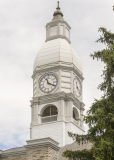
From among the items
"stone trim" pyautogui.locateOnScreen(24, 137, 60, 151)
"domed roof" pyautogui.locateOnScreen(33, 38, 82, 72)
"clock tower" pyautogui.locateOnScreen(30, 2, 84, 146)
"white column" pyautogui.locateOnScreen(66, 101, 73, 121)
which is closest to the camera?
"stone trim" pyautogui.locateOnScreen(24, 137, 60, 151)

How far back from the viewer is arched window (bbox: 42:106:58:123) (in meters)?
37.8

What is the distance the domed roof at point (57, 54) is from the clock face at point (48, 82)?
5.42ft

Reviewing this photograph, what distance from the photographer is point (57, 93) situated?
3797cm

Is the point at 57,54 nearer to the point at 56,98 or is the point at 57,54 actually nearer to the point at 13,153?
the point at 56,98

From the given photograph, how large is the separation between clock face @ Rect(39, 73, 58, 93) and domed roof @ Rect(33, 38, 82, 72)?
5.42 ft

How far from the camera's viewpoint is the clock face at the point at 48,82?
38919mm

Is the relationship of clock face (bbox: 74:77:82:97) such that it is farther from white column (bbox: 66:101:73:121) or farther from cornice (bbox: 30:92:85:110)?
→ white column (bbox: 66:101:73:121)

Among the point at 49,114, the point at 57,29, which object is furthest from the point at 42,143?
the point at 57,29

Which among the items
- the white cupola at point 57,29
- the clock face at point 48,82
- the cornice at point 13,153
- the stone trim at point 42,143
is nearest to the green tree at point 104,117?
the stone trim at point 42,143

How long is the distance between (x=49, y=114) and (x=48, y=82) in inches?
142

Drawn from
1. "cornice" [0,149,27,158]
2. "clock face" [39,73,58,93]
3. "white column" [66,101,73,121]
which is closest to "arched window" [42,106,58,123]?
"white column" [66,101,73,121]

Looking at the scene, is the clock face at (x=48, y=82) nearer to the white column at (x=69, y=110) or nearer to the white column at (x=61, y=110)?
the white column at (x=61, y=110)

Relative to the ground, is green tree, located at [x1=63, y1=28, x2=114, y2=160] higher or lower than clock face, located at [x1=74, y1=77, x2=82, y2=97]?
lower

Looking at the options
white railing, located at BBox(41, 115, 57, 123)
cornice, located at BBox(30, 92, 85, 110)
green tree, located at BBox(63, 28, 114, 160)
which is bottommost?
green tree, located at BBox(63, 28, 114, 160)
